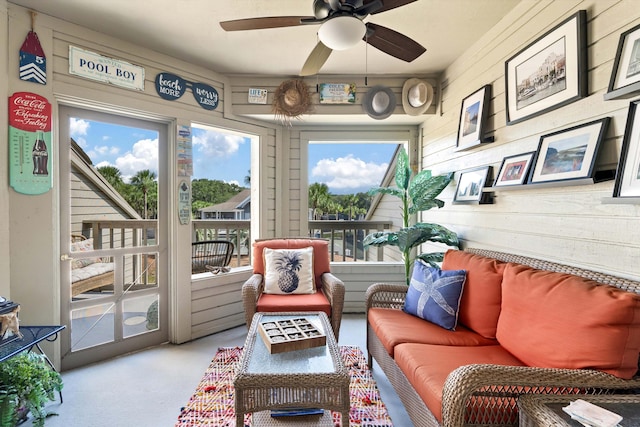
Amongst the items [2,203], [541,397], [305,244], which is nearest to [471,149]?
[305,244]

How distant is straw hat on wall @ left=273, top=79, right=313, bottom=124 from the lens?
126 inches

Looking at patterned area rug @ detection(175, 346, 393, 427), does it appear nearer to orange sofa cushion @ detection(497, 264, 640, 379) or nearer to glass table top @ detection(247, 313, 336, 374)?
glass table top @ detection(247, 313, 336, 374)

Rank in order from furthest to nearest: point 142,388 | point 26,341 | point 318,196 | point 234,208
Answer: point 318,196 < point 234,208 < point 142,388 < point 26,341

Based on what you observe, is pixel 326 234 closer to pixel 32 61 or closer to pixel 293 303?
pixel 293 303

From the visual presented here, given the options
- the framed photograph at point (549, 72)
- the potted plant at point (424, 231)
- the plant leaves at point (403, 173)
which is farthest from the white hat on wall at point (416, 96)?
the framed photograph at point (549, 72)

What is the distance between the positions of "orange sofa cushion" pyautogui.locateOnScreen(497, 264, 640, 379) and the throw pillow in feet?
5.13

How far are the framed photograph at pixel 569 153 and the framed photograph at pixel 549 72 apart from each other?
0.18 m

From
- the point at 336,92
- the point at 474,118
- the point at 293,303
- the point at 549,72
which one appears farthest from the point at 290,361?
the point at 336,92

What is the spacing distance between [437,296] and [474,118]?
1.49m

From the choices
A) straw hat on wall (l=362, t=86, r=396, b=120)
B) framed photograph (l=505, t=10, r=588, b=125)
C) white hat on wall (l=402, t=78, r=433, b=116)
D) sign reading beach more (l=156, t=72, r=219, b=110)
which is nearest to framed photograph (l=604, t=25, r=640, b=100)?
framed photograph (l=505, t=10, r=588, b=125)

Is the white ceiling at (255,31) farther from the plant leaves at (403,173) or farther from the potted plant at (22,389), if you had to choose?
the potted plant at (22,389)

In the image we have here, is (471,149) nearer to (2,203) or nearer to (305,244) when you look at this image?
(305,244)

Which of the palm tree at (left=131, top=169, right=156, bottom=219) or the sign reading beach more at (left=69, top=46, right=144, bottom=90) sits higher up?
the sign reading beach more at (left=69, top=46, right=144, bottom=90)

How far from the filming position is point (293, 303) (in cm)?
251
